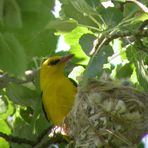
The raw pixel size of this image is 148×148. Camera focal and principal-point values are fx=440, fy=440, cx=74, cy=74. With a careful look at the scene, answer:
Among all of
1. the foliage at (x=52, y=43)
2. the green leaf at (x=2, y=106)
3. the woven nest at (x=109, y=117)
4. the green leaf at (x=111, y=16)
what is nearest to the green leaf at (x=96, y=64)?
the foliage at (x=52, y=43)

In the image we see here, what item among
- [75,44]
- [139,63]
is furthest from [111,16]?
[75,44]

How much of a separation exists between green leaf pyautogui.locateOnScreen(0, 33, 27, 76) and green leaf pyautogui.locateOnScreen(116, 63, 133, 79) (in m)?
2.10

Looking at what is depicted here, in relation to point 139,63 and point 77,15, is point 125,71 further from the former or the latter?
point 77,15

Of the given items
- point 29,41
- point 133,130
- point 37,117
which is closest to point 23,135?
point 37,117

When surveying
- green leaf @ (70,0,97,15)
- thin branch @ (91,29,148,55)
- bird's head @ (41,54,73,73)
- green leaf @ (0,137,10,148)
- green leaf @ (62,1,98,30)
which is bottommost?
green leaf @ (0,137,10,148)

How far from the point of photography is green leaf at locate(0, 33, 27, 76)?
112cm

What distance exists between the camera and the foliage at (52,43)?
1073mm

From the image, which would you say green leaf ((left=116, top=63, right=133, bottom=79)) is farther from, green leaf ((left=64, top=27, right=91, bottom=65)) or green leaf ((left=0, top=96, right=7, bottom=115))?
green leaf ((left=0, top=96, right=7, bottom=115))

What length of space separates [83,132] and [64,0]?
1.23 m

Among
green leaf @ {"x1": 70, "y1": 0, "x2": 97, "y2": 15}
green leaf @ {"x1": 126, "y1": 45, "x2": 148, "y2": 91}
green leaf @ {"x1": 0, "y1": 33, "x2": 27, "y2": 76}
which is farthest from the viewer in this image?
green leaf @ {"x1": 126, "y1": 45, "x2": 148, "y2": 91}

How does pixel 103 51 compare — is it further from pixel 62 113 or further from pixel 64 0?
pixel 62 113

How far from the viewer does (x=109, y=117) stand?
9.46 ft

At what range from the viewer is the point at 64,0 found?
1.91 m

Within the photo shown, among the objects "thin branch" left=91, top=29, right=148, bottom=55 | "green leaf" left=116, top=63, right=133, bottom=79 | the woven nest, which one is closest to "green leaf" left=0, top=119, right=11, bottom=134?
the woven nest
